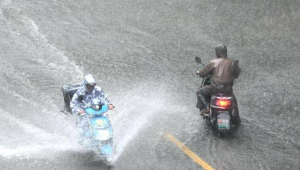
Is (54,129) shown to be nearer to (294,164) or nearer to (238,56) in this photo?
(294,164)

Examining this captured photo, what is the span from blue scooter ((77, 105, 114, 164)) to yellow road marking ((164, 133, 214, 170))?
1552mm

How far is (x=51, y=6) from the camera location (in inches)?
798

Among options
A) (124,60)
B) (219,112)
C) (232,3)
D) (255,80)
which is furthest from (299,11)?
(219,112)

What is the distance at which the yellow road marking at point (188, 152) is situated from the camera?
34.3 feet

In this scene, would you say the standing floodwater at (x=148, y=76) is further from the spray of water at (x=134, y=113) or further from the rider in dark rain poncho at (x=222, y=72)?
the rider in dark rain poncho at (x=222, y=72)

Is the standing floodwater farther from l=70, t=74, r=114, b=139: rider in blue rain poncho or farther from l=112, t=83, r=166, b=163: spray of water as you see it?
l=70, t=74, r=114, b=139: rider in blue rain poncho

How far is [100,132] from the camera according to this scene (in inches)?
411

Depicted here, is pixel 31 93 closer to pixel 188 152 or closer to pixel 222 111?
pixel 188 152

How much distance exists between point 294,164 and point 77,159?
4.44m

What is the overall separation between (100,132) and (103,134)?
0.08 metres

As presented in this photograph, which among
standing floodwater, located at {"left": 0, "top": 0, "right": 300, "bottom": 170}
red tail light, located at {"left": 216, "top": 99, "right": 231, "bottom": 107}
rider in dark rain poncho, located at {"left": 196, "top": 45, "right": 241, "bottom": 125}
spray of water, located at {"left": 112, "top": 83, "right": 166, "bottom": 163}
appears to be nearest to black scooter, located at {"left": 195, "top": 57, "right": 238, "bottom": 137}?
red tail light, located at {"left": 216, "top": 99, "right": 231, "bottom": 107}

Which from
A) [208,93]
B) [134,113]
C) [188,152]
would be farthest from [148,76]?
[188,152]

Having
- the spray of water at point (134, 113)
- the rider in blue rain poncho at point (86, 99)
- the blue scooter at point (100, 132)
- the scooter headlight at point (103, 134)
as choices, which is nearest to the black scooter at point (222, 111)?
the spray of water at point (134, 113)

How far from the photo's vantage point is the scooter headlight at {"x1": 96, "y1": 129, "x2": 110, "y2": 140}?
10.4 metres
